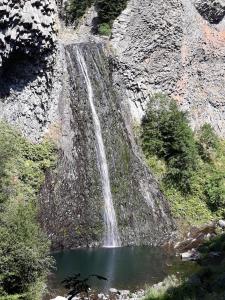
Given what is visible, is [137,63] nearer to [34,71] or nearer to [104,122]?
[104,122]

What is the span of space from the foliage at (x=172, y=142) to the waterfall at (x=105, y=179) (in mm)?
4220

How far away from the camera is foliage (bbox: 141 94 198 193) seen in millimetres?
34406

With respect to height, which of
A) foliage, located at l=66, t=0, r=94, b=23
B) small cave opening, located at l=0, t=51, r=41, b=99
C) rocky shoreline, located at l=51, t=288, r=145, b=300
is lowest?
rocky shoreline, located at l=51, t=288, r=145, b=300

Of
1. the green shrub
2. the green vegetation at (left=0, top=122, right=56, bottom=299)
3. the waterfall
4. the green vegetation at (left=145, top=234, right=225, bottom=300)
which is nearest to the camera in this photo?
the green vegetation at (left=145, top=234, right=225, bottom=300)

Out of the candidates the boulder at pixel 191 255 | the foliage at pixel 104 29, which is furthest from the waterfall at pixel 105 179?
the foliage at pixel 104 29

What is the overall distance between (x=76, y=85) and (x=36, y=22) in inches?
245

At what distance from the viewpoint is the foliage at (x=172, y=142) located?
3441 centimetres

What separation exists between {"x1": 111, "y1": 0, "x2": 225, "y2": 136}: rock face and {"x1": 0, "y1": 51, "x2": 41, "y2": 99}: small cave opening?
822 centimetres

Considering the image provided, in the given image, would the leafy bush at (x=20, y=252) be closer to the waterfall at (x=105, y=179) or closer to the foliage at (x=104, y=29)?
the waterfall at (x=105, y=179)

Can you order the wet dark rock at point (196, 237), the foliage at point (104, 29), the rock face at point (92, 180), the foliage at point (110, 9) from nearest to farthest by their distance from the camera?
the rock face at point (92, 180) → the wet dark rock at point (196, 237) → the foliage at point (104, 29) → the foliage at point (110, 9)

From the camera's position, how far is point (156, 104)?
37.3m

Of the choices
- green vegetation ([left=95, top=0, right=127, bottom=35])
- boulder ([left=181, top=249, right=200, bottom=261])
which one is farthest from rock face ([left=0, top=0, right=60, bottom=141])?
boulder ([left=181, top=249, right=200, bottom=261])

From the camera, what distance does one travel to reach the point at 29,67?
3108 centimetres

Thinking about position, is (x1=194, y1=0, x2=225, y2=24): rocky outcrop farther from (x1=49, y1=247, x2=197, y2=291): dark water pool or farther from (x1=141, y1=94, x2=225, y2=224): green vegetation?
(x1=49, y1=247, x2=197, y2=291): dark water pool
